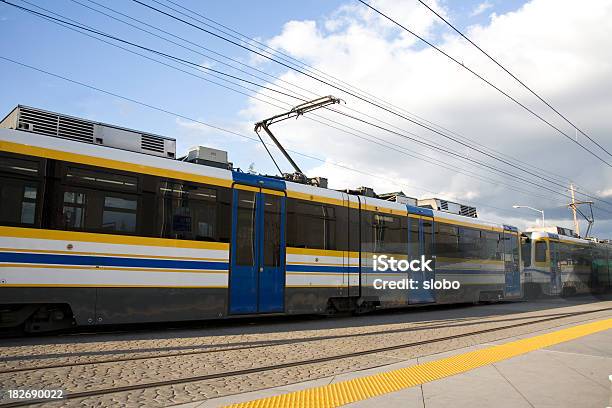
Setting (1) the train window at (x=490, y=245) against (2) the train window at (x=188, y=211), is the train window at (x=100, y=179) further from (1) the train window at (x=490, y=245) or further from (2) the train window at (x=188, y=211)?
(1) the train window at (x=490, y=245)

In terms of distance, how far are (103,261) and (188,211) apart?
1.94 m

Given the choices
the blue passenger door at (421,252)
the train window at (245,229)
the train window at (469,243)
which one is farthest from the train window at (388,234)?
the train window at (245,229)

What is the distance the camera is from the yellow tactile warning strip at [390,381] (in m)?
4.77

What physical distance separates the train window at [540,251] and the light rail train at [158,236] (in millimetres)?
12630

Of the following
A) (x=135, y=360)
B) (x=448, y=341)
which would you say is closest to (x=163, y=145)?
(x=135, y=360)

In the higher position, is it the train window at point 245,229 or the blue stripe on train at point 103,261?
the train window at point 245,229

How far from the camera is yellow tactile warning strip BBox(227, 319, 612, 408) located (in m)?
4.77

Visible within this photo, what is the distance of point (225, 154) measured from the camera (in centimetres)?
1092

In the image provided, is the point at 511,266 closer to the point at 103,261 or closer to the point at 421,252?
the point at 421,252

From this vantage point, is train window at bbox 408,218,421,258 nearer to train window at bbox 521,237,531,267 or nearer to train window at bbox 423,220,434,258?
train window at bbox 423,220,434,258

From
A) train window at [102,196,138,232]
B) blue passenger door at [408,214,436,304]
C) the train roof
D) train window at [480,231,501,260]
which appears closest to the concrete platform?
train window at [102,196,138,232]

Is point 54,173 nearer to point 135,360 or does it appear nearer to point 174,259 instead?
point 174,259

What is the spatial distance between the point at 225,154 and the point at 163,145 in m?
1.52


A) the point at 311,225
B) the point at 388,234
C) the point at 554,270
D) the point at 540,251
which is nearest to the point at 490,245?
the point at 540,251
